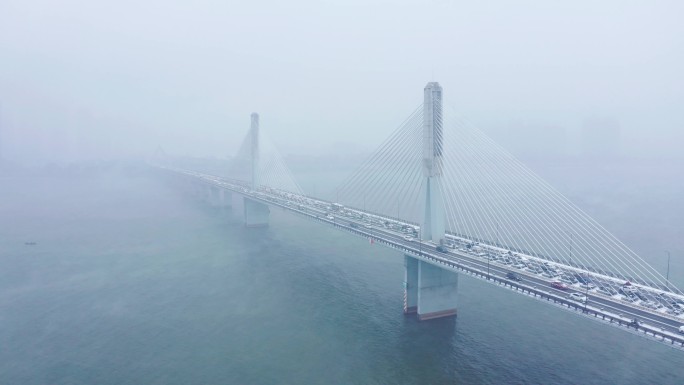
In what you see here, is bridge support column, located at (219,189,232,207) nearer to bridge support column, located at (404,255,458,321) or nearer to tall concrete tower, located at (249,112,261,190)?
tall concrete tower, located at (249,112,261,190)

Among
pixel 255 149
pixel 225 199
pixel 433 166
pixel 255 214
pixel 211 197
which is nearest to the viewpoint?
pixel 433 166

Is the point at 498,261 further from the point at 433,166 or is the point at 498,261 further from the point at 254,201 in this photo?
the point at 254,201

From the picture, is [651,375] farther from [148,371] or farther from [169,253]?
[169,253]

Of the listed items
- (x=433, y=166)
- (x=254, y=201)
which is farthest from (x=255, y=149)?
(x=433, y=166)

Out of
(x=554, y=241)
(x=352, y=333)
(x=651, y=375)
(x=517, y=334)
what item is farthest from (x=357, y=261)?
(x=651, y=375)

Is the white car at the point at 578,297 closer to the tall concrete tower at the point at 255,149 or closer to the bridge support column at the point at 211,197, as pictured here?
the tall concrete tower at the point at 255,149

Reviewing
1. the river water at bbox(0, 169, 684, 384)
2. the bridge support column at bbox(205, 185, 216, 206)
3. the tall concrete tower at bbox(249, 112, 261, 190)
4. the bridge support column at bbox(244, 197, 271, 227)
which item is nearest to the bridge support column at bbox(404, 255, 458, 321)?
the river water at bbox(0, 169, 684, 384)

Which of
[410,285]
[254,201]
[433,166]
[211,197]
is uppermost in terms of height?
[433,166]
